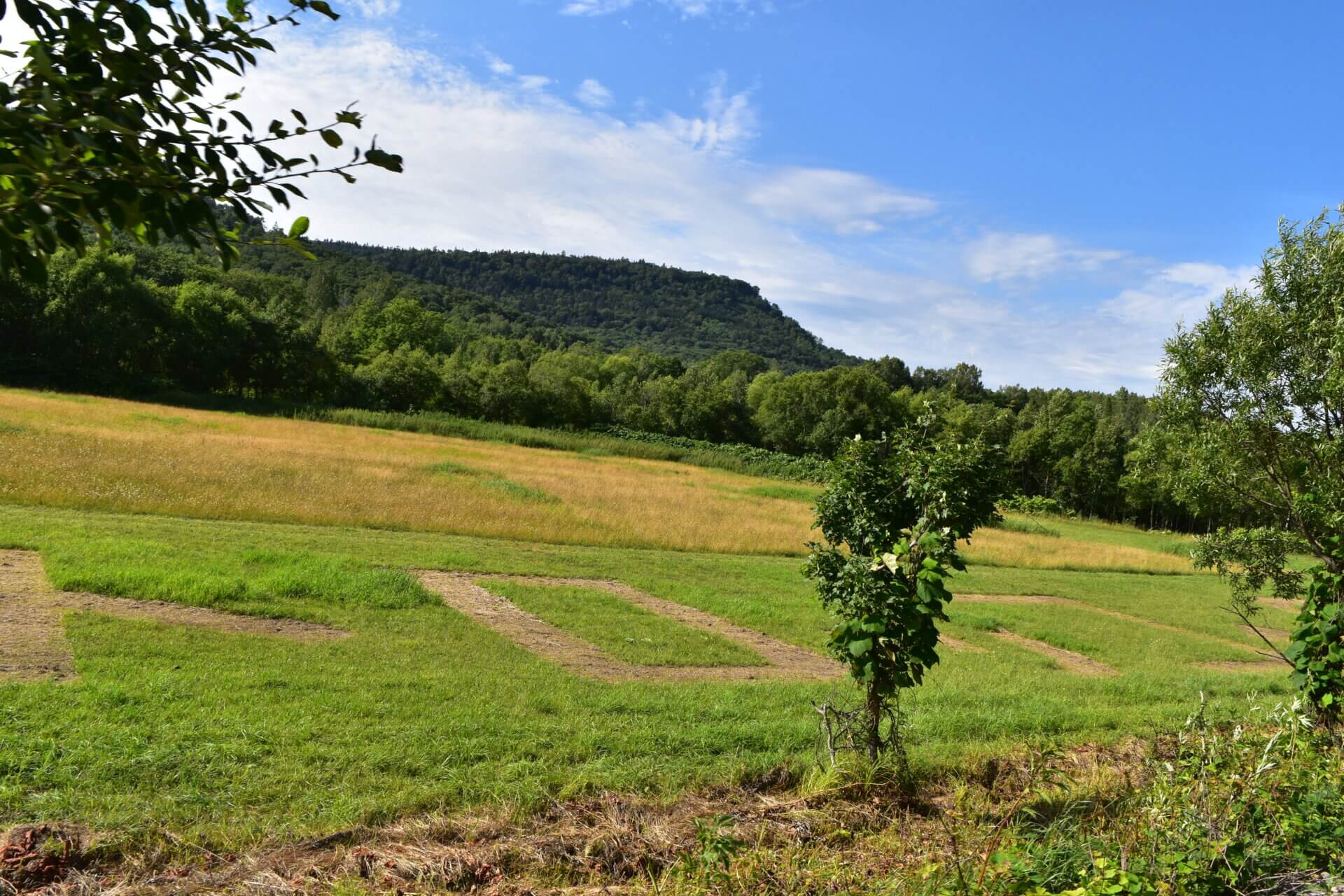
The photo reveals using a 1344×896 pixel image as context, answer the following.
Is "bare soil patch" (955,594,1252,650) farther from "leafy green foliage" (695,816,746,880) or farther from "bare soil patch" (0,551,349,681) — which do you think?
"leafy green foliage" (695,816,746,880)

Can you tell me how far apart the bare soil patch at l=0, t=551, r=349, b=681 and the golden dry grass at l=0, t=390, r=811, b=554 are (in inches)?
344

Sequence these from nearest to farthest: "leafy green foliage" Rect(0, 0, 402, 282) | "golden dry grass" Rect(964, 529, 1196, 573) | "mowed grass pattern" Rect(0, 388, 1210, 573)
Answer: "leafy green foliage" Rect(0, 0, 402, 282) < "mowed grass pattern" Rect(0, 388, 1210, 573) < "golden dry grass" Rect(964, 529, 1196, 573)

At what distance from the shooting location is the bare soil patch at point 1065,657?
13211mm

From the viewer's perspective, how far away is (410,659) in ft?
29.7

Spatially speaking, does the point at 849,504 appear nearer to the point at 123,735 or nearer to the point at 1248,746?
the point at 1248,746

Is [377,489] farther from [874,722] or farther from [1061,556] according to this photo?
[1061,556]

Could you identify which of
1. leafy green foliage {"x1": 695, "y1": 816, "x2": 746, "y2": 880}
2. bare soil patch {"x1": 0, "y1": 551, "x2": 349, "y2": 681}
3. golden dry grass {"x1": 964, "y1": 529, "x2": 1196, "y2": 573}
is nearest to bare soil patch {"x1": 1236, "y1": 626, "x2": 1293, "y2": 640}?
golden dry grass {"x1": 964, "y1": 529, "x2": 1196, "y2": 573}

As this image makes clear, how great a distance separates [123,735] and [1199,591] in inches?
1234

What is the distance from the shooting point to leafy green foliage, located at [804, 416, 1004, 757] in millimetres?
6059

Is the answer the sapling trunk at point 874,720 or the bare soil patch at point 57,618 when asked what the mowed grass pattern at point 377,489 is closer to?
the bare soil patch at point 57,618

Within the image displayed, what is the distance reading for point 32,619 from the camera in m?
8.52

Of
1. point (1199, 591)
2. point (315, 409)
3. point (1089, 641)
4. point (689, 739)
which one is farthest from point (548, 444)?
point (689, 739)

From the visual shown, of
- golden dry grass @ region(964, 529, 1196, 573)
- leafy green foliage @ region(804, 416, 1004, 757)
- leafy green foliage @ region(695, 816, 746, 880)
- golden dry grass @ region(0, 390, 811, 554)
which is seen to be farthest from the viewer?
golden dry grass @ region(964, 529, 1196, 573)

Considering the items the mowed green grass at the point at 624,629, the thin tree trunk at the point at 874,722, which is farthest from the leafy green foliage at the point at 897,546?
the mowed green grass at the point at 624,629
